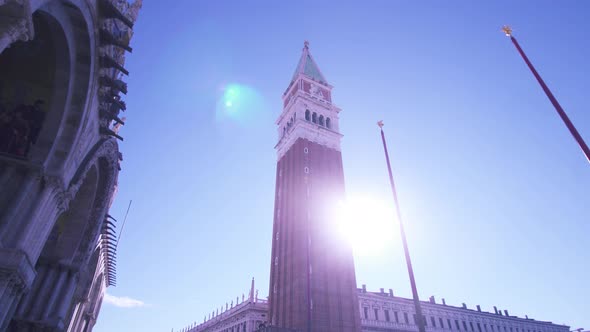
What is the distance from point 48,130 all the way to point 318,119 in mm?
44556

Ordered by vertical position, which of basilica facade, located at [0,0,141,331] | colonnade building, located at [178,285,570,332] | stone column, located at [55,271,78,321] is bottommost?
stone column, located at [55,271,78,321]

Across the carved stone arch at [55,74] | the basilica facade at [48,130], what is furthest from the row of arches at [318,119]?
the carved stone arch at [55,74]

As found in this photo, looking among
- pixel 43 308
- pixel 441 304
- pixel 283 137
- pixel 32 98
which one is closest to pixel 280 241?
pixel 283 137

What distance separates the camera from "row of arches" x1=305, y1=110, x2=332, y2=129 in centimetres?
5169

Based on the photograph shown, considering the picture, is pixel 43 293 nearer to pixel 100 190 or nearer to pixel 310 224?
pixel 100 190

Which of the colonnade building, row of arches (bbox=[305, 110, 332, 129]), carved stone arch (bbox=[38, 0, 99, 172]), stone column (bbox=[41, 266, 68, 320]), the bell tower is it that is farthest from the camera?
row of arches (bbox=[305, 110, 332, 129])

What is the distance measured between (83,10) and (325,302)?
3495 cm

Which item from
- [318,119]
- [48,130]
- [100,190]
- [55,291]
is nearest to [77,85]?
[48,130]

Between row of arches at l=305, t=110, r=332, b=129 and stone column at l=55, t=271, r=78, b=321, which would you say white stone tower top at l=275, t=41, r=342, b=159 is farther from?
stone column at l=55, t=271, r=78, b=321

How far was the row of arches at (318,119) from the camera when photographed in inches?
2035

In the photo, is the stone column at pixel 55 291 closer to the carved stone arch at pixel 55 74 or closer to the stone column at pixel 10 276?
the stone column at pixel 10 276

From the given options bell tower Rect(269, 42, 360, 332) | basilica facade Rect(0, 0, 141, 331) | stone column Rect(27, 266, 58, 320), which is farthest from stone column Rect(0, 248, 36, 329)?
bell tower Rect(269, 42, 360, 332)

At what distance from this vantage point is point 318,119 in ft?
172

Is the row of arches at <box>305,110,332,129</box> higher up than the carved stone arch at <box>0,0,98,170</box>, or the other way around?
the row of arches at <box>305,110,332,129</box>
